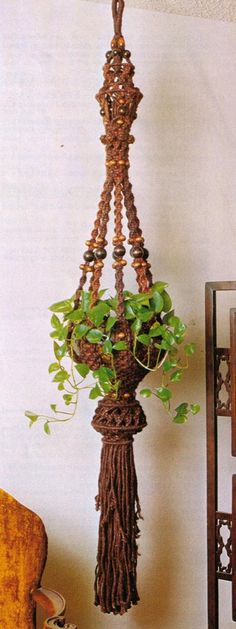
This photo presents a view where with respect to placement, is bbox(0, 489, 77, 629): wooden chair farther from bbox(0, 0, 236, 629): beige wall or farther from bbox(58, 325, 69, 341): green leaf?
bbox(58, 325, 69, 341): green leaf

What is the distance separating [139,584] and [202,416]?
502mm

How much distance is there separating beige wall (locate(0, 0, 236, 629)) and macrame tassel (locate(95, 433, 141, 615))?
0.30 m

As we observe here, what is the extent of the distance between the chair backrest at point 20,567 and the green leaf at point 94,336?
423 millimetres

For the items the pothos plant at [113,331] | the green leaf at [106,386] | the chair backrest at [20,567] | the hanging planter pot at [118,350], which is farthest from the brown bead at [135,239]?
the chair backrest at [20,567]

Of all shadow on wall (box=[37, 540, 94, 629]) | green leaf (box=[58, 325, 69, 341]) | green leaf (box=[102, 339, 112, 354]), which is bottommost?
shadow on wall (box=[37, 540, 94, 629])

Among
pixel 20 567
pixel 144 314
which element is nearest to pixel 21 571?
pixel 20 567

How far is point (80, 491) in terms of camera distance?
189cm

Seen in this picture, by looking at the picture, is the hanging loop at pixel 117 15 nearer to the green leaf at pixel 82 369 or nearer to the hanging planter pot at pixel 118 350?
the hanging planter pot at pixel 118 350

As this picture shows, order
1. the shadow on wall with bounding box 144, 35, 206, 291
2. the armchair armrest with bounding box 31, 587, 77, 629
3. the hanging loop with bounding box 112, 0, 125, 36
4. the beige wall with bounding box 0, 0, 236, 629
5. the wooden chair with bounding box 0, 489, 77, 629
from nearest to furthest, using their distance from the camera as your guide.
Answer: the armchair armrest with bounding box 31, 587, 77, 629 → the wooden chair with bounding box 0, 489, 77, 629 → the hanging loop with bounding box 112, 0, 125, 36 → the beige wall with bounding box 0, 0, 236, 629 → the shadow on wall with bounding box 144, 35, 206, 291

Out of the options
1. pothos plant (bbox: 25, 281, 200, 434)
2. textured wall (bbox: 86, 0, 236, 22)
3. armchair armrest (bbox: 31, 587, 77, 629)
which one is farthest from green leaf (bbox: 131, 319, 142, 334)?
textured wall (bbox: 86, 0, 236, 22)

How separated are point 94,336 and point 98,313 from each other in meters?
0.05

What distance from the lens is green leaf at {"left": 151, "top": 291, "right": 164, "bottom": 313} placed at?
1.57 metres

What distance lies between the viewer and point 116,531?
159 cm

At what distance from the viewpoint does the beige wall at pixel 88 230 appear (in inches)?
72.7
